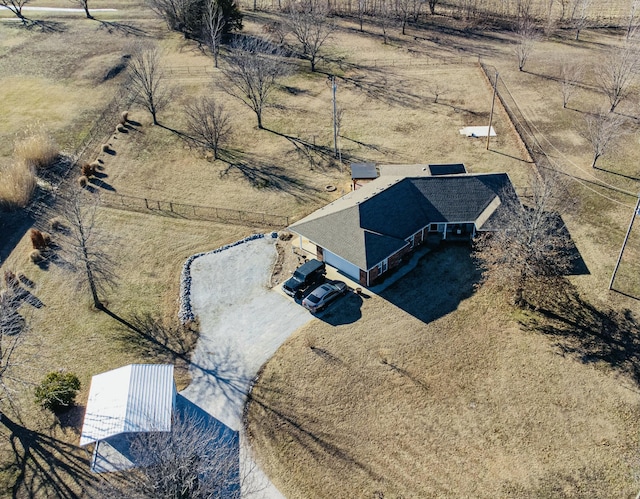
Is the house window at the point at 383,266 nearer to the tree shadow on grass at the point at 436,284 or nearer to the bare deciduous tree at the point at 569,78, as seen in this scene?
the tree shadow on grass at the point at 436,284

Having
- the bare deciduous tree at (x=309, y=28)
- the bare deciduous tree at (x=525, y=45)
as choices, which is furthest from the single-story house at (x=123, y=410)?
the bare deciduous tree at (x=525, y=45)

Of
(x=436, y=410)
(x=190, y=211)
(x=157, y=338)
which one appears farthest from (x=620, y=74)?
(x=157, y=338)

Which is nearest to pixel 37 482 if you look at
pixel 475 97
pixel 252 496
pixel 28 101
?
pixel 252 496

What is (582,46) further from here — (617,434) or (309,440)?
(309,440)

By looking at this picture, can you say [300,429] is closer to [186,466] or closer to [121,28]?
[186,466]

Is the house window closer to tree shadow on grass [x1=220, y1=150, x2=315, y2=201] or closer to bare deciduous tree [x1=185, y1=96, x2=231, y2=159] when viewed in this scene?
tree shadow on grass [x1=220, y1=150, x2=315, y2=201]
